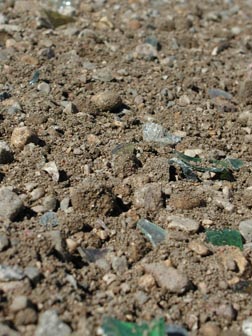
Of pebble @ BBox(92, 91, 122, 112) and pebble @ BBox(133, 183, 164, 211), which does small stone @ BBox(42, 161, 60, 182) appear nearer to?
pebble @ BBox(133, 183, 164, 211)

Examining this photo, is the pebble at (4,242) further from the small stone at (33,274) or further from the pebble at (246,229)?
the pebble at (246,229)

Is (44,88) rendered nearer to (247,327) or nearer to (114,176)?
(114,176)

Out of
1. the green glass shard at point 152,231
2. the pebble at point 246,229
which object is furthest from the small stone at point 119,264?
the pebble at point 246,229

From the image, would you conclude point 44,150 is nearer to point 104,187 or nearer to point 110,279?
point 104,187

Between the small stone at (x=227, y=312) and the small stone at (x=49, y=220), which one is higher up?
the small stone at (x=49, y=220)

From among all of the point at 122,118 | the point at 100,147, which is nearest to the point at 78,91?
the point at 122,118

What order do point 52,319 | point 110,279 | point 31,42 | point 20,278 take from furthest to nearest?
point 31,42
point 110,279
point 20,278
point 52,319
